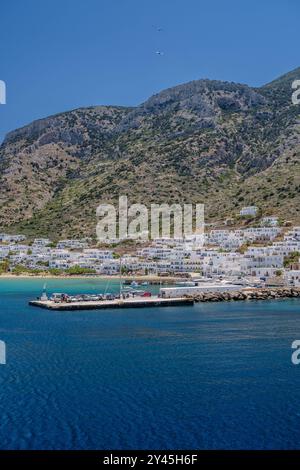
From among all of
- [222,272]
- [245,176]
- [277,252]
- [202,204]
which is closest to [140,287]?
[222,272]

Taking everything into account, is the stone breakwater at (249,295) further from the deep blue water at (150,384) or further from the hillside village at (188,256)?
the deep blue water at (150,384)

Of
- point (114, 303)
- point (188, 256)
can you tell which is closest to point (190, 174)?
point (188, 256)

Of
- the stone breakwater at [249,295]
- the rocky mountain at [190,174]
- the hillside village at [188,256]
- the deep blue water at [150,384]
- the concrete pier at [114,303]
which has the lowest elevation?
the deep blue water at [150,384]

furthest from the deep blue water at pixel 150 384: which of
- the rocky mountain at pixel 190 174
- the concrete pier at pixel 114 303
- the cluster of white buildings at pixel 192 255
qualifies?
the rocky mountain at pixel 190 174

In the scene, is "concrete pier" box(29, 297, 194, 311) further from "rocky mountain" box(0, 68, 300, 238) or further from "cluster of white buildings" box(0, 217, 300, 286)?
"rocky mountain" box(0, 68, 300, 238)

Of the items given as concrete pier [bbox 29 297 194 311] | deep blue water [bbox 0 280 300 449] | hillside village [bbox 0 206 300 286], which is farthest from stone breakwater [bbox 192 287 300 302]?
deep blue water [bbox 0 280 300 449]

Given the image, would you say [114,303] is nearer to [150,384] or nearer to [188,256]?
[150,384]
